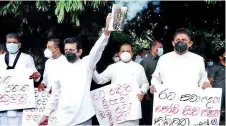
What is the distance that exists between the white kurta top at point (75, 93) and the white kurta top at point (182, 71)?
2.76ft

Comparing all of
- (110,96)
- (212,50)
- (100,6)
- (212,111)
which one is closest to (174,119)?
(212,111)

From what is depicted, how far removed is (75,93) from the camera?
588 centimetres

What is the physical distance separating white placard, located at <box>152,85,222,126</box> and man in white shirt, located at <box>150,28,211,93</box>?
0.10 metres

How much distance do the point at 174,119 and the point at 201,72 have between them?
68cm

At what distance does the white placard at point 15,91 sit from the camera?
7.16 metres

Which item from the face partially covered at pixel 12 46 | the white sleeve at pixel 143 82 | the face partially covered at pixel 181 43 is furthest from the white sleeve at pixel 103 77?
the face partially covered at pixel 181 43

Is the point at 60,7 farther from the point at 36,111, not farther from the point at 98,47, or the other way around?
the point at 98,47

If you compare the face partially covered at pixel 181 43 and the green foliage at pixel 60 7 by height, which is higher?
the green foliage at pixel 60 7

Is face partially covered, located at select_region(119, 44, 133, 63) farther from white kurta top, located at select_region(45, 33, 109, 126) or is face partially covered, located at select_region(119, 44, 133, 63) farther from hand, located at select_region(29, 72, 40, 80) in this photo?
hand, located at select_region(29, 72, 40, 80)

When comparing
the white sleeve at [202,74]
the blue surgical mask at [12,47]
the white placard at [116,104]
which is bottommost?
the white placard at [116,104]

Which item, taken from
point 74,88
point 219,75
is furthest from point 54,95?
point 219,75

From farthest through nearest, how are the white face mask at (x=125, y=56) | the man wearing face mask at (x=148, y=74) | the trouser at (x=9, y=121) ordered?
the man wearing face mask at (x=148, y=74)
the trouser at (x=9, y=121)
the white face mask at (x=125, y=56)

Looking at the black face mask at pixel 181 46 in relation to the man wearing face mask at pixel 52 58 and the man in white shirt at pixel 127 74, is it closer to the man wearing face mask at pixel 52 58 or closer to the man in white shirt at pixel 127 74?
the man in white shirt at pixel 127 74

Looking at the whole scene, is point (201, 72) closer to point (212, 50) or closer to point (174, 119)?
point (174, 119)
